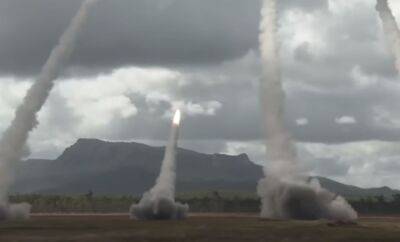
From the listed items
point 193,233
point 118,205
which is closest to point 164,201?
point 193,233

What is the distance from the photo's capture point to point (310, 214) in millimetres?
119812

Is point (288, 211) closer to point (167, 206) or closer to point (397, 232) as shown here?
point (167, 206)

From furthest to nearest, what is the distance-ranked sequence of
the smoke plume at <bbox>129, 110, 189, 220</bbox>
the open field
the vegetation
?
the vegetation → the smoke plume at <bbox>129, 110, 189, 220</bbox> → the open field

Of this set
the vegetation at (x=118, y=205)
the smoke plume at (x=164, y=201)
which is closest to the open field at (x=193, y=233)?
the smoke plume at (x=164, y=201)

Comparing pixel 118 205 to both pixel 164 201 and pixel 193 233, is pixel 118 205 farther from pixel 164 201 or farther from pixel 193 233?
pixel 193 233

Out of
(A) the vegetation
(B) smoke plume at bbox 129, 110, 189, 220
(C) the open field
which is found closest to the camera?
(C) the open field

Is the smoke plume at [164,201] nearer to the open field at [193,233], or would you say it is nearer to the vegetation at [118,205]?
the open field at [193,233]

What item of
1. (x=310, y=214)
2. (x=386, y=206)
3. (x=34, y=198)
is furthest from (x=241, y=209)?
(x=310, y=214)

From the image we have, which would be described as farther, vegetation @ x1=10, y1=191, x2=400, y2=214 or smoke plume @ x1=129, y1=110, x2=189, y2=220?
vegetation @ x1=10, y1=191, x2=400, y2=214

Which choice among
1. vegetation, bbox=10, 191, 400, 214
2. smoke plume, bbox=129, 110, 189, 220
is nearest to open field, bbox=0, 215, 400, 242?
smoke plume, bbox=129, 110, 189, 220

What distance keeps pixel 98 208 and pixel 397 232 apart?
118 meters

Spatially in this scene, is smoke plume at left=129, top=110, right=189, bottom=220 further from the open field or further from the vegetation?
the vegetation

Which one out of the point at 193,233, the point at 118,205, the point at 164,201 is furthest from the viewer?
the point at 118,205

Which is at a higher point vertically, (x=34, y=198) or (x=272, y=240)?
(x=34, y=198)
